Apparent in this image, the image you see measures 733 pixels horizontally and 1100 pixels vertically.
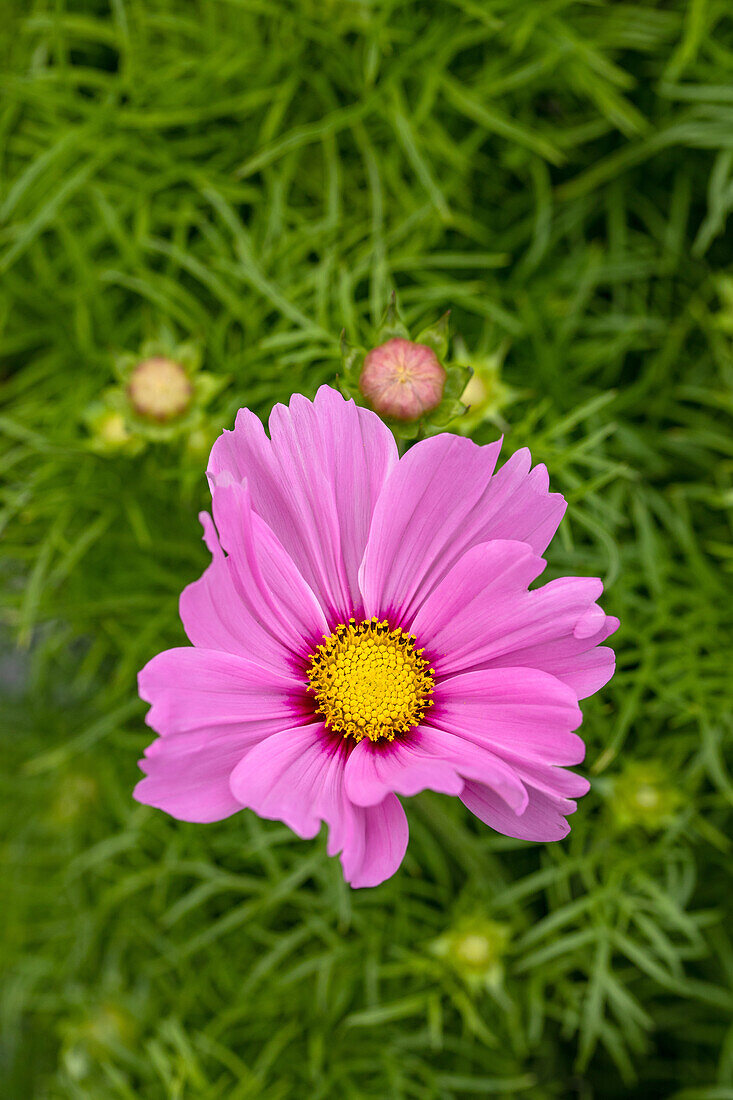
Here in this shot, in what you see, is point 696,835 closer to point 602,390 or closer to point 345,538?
point 602,390

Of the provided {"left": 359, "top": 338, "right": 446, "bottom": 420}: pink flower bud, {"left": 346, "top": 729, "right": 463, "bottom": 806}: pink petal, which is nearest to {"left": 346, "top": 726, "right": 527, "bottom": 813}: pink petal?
{"left": 346, "top": 729, "right": 463, "bottom": 806}: pink petal

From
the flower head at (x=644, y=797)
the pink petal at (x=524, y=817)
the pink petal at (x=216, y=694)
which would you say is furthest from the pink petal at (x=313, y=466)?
the flower head at (x=644, y=797)

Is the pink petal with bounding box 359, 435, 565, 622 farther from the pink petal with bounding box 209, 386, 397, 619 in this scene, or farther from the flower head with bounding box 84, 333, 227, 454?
the flower head with bounding box 84, 333, 227, 454

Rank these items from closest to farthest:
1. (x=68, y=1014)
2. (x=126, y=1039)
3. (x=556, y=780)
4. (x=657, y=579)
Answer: (x=556, y=780), (x=657, y=579), (x=126, y=1039), (x=68, y=1014)

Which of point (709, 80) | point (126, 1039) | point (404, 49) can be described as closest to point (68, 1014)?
point (126, 1039)

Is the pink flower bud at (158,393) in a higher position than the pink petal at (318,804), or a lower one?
higher

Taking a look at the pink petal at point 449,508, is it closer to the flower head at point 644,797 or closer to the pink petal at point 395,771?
the pink petal at point 395,771
